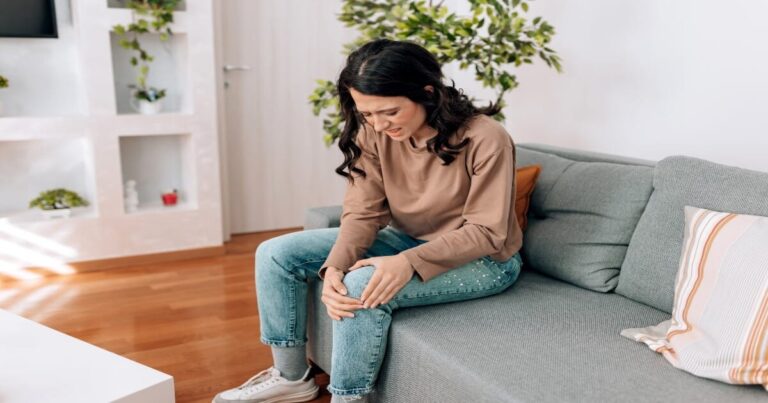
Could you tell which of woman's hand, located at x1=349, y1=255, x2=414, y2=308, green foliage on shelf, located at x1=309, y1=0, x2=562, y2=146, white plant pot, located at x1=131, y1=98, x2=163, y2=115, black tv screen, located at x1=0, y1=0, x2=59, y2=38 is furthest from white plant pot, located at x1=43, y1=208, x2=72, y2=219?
woman's hand, located at x1=349, y1=255, x2=414, y2=308

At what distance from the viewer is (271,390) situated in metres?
1.89

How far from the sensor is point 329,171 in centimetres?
398

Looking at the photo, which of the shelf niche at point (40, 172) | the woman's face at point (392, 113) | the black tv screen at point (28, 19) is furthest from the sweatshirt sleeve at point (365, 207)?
the black tv screen at point (28, 19)

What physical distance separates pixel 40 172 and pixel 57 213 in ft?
0.86

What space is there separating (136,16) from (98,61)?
256 millimetres

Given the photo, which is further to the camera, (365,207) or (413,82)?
(365,207)

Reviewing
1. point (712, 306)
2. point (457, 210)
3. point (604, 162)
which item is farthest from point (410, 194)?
point (712, 306)

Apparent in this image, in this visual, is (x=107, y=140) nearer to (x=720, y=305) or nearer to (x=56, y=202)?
(x=56, y=202)

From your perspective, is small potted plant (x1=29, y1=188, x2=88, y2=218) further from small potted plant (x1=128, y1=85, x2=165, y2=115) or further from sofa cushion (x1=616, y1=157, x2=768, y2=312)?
sofa cushion (x1=616, y1=157, x2=768, y2=312)

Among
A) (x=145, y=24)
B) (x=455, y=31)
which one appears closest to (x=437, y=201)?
(x=455, y=31)

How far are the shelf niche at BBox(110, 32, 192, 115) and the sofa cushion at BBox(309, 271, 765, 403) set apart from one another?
81.0 inches

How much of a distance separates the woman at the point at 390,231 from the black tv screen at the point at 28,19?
1771mm

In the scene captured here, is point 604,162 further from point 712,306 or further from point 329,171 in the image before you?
point 329,171

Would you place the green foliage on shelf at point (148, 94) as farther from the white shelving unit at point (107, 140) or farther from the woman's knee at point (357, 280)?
the woman's knee at point (357, 280)
